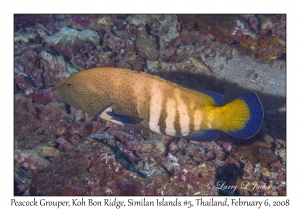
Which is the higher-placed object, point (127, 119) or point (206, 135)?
point (127, 119)

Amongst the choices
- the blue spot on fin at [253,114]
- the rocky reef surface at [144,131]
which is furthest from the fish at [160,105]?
the rocky reef surface at [144,131]

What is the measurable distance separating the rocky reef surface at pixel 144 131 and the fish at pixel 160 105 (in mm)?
719

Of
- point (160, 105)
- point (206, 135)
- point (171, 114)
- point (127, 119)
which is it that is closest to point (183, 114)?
point (171, 114)

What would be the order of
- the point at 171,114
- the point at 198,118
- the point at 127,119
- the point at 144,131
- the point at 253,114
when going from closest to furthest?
the point at 253,114 < the point at 198,118 < the point at 171,114 < the point at 127,119 < the point at 144,131

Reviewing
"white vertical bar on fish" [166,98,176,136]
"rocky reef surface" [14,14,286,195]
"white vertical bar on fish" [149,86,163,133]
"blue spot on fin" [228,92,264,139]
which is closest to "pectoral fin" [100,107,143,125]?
"white vertical bar on fish" [149,86,163,133]

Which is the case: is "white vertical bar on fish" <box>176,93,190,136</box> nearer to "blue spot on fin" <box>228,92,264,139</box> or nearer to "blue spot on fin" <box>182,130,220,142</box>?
"blue spot on fin" <box>182,130,220,142</box>

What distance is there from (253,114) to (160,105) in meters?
1.42

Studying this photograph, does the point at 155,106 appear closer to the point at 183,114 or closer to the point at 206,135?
the point at 183,114

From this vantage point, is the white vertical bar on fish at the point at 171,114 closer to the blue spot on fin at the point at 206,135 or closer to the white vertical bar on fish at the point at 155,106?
the white vertical bar on fish at the point at 155,106

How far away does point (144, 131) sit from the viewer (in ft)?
17.0

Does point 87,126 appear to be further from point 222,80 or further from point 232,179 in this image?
point 222,80

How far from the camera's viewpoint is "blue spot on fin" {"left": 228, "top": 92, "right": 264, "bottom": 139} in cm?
332

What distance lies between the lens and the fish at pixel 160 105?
3467mm
